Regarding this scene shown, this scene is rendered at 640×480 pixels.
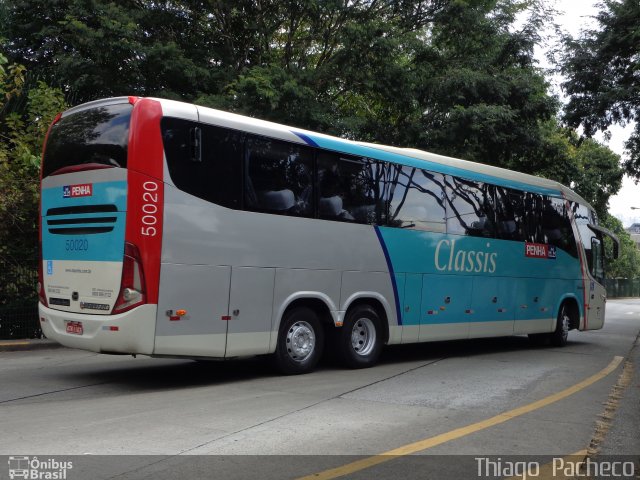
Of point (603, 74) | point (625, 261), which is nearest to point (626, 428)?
point (603, 74)

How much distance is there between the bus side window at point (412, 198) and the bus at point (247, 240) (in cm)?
3

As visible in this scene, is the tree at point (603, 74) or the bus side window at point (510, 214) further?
the tree at point (603, 74)

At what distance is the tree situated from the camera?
19422 millimetres

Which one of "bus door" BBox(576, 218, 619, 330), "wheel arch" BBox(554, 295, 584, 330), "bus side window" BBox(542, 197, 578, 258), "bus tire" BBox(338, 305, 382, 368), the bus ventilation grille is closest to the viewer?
the bus ventilation grille

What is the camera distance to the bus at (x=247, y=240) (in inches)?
320

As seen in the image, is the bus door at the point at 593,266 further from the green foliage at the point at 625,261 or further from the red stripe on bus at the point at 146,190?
the green foliage at the point at 625,261

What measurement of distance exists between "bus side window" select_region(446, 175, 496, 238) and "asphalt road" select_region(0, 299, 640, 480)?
104 inches

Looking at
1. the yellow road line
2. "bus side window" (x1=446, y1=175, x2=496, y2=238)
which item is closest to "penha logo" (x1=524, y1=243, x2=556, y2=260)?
"bus side window" (x1=446, y1=175, x2=496, y2=238)

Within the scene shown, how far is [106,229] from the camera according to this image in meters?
8.23

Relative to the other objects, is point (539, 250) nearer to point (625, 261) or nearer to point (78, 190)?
point (78, 190)

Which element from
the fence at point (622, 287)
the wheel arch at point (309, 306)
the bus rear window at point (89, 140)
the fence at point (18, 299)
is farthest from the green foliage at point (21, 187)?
the fence at point (622, 287)

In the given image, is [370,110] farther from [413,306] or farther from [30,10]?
[413,306]

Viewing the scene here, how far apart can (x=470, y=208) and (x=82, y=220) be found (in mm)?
7433

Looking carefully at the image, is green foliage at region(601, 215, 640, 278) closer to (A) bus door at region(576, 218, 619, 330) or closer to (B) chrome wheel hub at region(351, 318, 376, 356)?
(A) bus door at region(576, 218, 619, 330)
